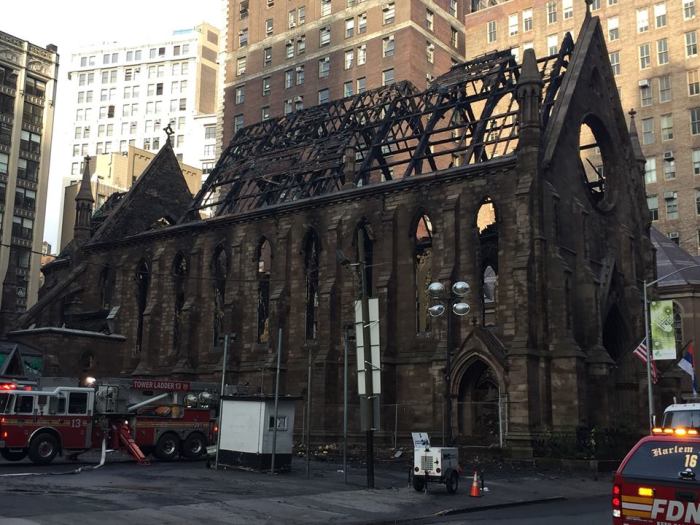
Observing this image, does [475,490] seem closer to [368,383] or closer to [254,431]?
[368,383]

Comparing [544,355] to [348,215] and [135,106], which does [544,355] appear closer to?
[348,215]

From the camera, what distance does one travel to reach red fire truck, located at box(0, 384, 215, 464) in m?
26.6

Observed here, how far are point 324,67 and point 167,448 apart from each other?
53.9m

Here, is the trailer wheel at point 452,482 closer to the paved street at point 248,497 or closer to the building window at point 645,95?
the paved street at point 248,497

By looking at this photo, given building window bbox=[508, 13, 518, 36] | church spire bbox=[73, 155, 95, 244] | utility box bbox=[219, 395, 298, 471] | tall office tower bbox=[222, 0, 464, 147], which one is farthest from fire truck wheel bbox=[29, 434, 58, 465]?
building window bbox=[508, 13, 518, 36]

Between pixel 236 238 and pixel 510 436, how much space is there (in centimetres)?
2098

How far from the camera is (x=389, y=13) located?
73.9m

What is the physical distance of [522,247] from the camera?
3478 centimetres

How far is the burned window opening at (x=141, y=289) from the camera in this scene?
51812 millimetres

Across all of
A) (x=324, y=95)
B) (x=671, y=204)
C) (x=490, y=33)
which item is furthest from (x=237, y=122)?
(x=671, y=204)

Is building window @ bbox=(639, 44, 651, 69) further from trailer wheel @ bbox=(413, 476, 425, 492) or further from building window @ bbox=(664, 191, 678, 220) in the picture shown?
trailer wheel @ bbox=(413, 476, 425, 492)

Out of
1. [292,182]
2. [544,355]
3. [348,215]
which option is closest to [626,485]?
[544,355]

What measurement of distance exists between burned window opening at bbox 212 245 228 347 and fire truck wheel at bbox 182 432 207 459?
1522 cm

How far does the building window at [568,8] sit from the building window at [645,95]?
1082 centimetres
